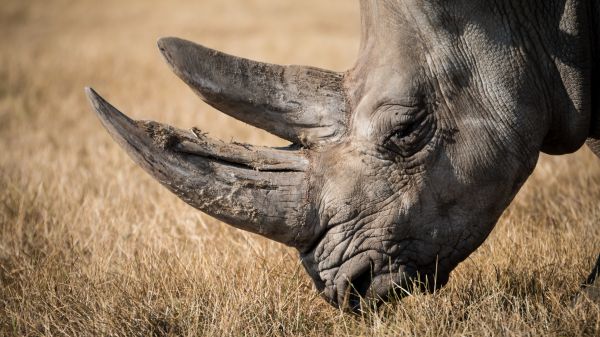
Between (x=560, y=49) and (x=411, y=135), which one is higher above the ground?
(x=560, y=49)

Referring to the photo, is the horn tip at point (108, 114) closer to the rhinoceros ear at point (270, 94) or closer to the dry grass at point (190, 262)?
the rhinoceros ear at point (270, 94)

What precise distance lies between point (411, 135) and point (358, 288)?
722 mm

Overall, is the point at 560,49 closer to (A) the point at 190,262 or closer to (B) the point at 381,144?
(B) the point at 381,144

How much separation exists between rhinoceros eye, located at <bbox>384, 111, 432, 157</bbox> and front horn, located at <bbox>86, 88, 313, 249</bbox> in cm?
39

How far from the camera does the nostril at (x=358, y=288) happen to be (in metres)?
3.25

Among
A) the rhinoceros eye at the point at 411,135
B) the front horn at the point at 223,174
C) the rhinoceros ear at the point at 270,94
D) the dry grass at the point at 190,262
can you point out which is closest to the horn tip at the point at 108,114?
the front horn at the point at 223,174

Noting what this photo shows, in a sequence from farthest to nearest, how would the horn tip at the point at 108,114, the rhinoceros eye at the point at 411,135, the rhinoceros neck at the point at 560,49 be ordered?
1. the rhinoceros neck at the point at 560,49
2. the rhinoceros eye at the point at 411,135
3. the horn tip at the point at 108,114

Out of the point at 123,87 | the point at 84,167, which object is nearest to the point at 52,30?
the point at 123,87

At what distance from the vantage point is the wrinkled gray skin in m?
3.12

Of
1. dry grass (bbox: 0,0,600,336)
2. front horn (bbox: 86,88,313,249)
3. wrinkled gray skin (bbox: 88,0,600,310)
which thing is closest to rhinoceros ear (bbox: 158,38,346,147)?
wrinkled gray skin (bbox: 88,0,600,310)

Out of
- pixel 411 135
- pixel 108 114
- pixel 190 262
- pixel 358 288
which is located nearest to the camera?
pixel 108 114

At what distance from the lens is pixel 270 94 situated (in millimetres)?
3201

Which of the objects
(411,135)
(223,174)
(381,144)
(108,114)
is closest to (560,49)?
(411,135)

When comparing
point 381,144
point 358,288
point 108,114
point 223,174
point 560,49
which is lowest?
point 358,288
